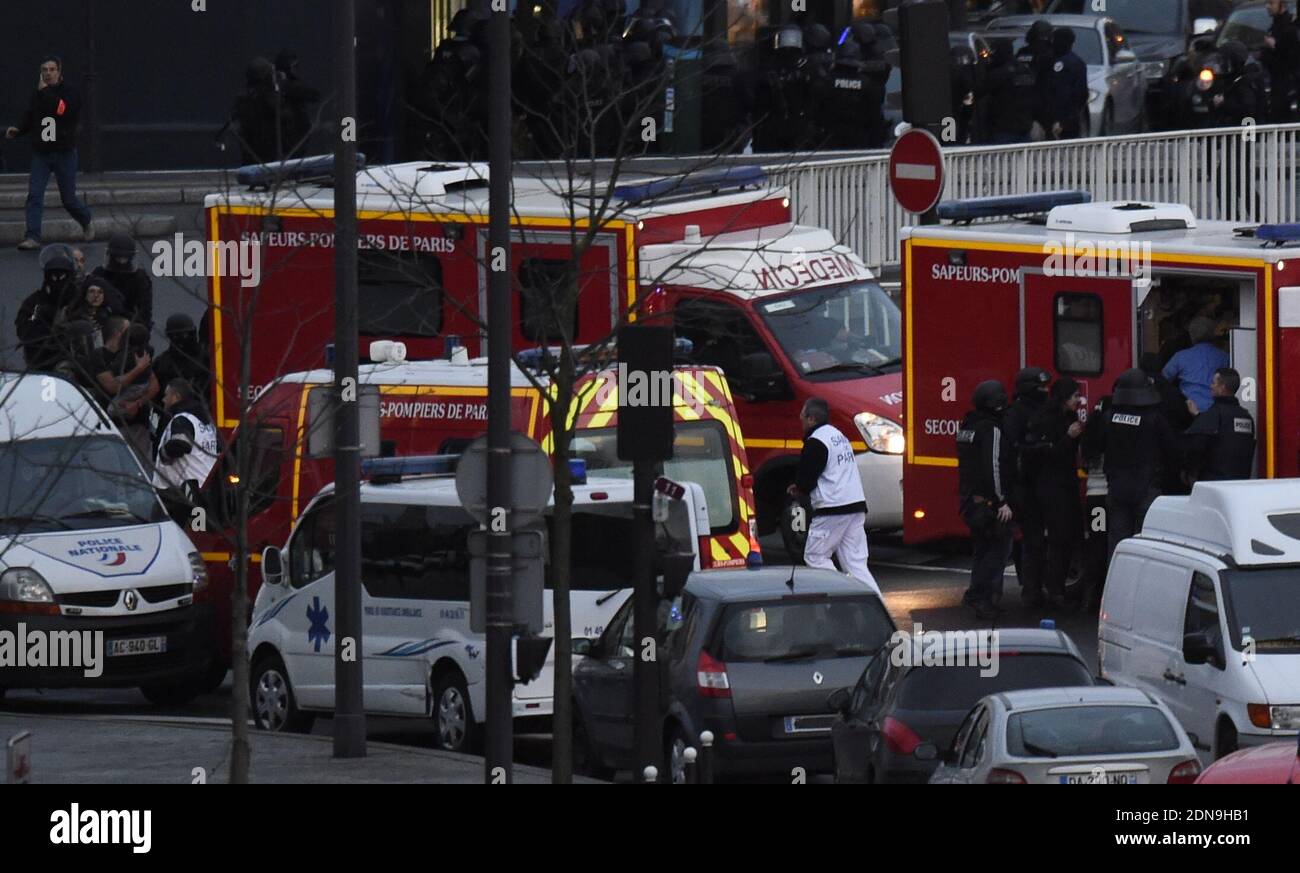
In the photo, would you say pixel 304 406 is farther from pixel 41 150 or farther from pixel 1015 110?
pixel 1015 110

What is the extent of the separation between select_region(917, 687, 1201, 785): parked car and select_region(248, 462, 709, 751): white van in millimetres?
3721

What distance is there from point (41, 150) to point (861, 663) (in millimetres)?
14917

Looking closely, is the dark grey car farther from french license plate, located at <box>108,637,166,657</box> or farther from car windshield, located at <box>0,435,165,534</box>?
car windshield, located at <box>0,435,165,534</box>

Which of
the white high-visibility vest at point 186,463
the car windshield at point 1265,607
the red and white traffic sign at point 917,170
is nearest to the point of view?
the car windshield at point 1265,607

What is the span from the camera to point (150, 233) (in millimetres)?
29625

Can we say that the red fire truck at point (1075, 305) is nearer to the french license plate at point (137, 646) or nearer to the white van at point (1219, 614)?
the white van at point (1219, 614)

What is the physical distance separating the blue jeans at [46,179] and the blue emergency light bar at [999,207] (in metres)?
10.0

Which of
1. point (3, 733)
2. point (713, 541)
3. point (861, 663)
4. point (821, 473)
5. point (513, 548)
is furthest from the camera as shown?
point (821, 473)

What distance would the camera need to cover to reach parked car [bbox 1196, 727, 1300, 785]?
11.1 metres

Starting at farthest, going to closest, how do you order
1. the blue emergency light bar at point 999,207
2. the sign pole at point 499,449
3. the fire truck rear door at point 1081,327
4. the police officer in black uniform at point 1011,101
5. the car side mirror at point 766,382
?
the police officer in black uniform at point 1011,101 → the car side mirror at point 766,382 → the blue emergency light bar at point 999,207 → the fire truck rear door at point 1081,327 → the sign pole at point 499,449

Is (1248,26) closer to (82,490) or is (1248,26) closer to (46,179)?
(46,179)

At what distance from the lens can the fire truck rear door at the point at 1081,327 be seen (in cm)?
2072

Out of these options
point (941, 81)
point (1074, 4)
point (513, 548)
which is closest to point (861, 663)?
point (513, 548)

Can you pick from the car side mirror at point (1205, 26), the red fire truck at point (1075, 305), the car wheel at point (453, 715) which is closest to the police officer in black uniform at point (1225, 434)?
the red fire truck at point (1075, 305)
